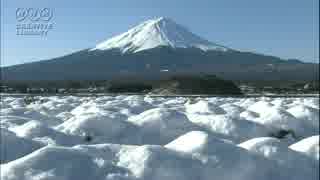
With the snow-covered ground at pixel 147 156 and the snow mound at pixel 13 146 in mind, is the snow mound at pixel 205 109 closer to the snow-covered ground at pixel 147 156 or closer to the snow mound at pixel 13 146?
the snow-covered ground at pixel 147 156

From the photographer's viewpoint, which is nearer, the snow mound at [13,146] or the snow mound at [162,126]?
the snow mound at [13,146]

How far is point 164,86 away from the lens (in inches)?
2790

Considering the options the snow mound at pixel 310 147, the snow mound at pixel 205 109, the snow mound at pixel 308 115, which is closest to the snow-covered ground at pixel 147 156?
the snow mound at pixel 310 147

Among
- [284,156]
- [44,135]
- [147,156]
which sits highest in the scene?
[147,156]

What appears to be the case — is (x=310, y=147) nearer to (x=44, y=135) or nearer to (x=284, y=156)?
(x=284, y=156)

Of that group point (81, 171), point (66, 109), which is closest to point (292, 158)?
point (81, 171)

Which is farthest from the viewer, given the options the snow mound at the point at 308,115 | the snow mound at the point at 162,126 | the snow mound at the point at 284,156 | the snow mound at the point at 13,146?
the snow mound at the point at 308,115

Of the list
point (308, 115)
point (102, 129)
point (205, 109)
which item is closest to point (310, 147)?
point (102, 129)

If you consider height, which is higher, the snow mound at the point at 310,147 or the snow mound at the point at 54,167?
the snow mound at the point at 54,167

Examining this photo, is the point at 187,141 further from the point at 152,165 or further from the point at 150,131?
the point at 150,131

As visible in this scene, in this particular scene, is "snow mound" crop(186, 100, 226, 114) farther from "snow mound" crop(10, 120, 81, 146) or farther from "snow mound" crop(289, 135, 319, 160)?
"snow mound" crop(289, 135, 319, 160)

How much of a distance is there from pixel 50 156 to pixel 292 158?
16.2 feet

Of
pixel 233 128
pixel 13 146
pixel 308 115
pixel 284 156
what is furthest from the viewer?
pixel 308 115

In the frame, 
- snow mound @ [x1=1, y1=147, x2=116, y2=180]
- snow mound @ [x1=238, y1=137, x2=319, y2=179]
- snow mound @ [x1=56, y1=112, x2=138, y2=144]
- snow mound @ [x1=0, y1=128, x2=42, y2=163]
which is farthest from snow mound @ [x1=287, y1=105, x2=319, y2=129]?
snow mound @ [x1=1, y1=147, x2=116, y2=180]
